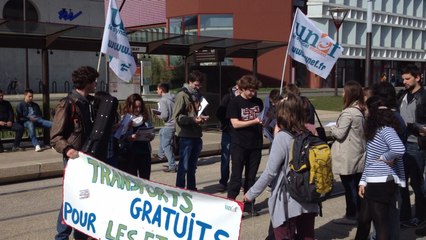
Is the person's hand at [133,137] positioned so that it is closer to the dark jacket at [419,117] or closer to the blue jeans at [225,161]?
the blue jeans at [225,161]

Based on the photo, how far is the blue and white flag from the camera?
8133 millimetres

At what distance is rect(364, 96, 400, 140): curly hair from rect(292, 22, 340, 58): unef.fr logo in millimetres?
4325

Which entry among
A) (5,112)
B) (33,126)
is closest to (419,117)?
(33,126)

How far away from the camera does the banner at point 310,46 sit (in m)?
8.88

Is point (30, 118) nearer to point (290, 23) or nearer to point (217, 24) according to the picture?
point (217, 24)

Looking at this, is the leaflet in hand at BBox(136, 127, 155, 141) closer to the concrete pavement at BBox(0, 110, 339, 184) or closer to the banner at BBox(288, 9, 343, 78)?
the banner at BBox(288, 9, 343, 78)

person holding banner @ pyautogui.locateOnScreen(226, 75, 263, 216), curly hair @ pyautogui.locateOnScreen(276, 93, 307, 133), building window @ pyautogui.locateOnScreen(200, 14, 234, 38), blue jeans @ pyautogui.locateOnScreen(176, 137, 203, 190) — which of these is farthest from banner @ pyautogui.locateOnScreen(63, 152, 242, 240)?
building window @ pyautogui.locateOnScreen(200, 14, 234, 38)

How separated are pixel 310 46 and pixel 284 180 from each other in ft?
17.3

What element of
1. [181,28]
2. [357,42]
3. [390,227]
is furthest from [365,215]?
[357,42]

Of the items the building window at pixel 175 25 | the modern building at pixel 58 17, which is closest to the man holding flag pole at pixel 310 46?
the modern building at pixel 58 17

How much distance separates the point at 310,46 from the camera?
8906 millimetres

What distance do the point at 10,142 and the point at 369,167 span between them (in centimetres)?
983

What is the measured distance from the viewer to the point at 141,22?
53.0 m

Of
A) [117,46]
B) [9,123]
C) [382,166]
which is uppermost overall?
[117,46]
